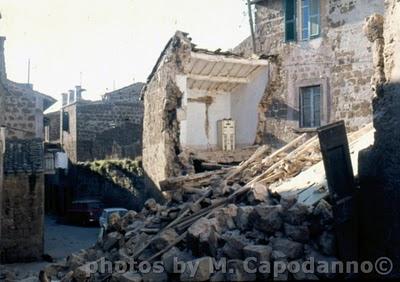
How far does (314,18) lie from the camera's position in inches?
532

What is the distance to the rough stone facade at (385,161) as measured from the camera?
5184 mm

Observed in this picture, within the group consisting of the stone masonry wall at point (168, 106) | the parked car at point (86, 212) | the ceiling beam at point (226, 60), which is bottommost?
the parked car at point (86, 212)

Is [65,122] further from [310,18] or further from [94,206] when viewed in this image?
[310,18]

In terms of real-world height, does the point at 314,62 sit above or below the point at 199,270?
above

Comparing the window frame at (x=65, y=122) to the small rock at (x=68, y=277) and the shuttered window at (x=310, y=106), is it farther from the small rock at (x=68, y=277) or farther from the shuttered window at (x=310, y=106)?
the small rock at (x=68, y=277)

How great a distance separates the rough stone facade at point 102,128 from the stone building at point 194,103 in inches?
544

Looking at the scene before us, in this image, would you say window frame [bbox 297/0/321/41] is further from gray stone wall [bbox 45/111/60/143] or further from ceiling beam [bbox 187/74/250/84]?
gray stone wall [bbox 45/111/60/143]

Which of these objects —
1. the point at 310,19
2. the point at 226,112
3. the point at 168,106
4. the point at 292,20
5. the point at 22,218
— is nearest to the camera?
the point at 168,106

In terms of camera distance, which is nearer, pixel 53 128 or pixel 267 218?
pixel 267 218

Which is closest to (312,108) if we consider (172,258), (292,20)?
(292,20)

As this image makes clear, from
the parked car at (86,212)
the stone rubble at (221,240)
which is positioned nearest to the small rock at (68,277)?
the stone rubble at (221,240)

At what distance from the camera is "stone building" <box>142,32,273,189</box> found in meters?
12.9

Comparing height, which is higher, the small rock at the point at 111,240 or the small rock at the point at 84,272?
the small rock at the point at 111,240

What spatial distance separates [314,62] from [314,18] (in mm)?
1203
